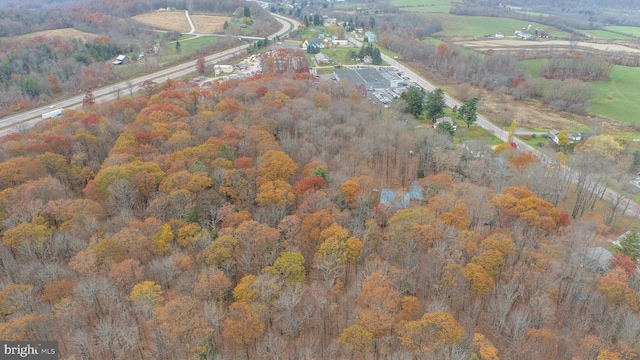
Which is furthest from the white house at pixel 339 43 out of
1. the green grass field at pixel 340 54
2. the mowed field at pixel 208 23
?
the mowed field at pixel 208 23

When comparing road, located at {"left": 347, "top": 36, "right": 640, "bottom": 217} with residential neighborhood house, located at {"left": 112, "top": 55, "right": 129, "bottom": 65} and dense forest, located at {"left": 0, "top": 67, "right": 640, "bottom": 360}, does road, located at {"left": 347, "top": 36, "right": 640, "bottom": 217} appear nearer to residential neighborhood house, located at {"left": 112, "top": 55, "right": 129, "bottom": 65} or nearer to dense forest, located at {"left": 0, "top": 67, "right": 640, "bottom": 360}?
dense forest, located at {"left": 0, "top": 67, "right": 640, "bottom": 360}

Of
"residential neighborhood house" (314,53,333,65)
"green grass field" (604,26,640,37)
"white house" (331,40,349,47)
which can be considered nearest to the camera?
"residential neighborhood house" (314,53,333,65)

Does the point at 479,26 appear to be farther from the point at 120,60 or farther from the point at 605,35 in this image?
the point at 120,60

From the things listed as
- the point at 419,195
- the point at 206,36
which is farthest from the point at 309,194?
the point at 206,36

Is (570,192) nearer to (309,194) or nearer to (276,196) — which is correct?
(309,194)

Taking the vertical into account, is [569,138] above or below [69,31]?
below

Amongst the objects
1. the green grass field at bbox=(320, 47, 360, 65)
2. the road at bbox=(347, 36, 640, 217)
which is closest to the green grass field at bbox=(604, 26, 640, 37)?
the road at bbox=(347, 36, 640, 217)
